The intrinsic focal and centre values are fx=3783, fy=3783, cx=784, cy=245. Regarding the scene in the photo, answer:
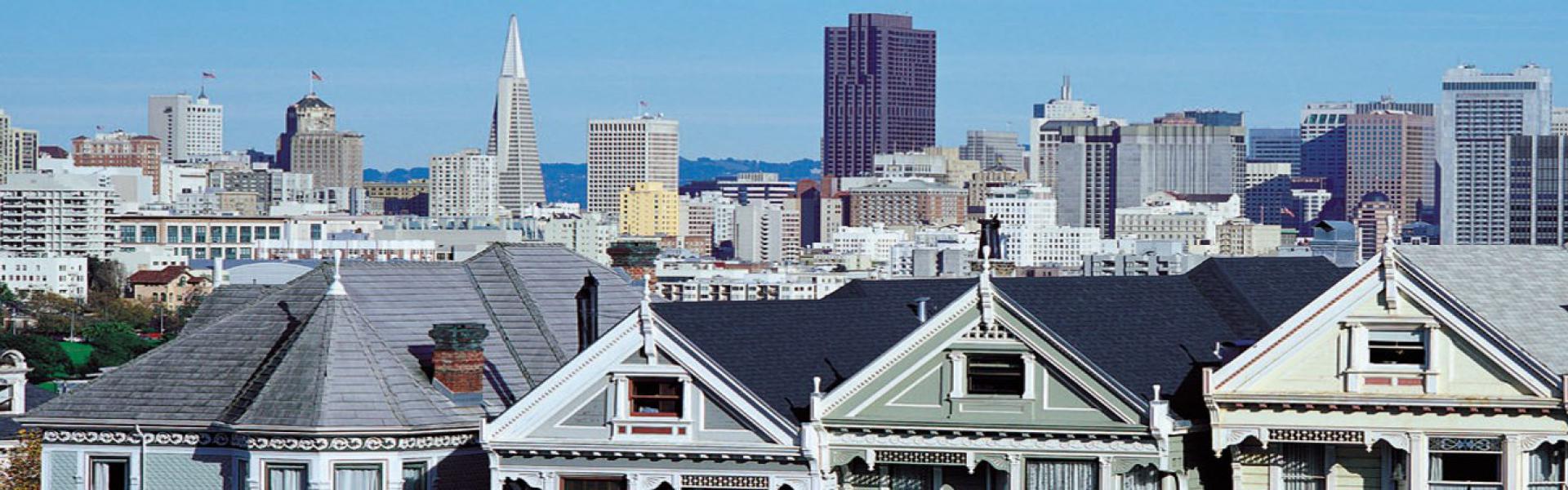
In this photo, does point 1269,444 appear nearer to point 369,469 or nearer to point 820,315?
point 820,315

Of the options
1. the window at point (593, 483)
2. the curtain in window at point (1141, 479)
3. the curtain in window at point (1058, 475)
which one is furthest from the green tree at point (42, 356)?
the curtain in window at point (1141, 479)

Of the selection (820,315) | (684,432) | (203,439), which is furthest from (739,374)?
(203,439)

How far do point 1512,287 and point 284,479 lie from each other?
11.3 metres

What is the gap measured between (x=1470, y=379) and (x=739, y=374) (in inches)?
254

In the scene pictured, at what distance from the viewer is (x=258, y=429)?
115 ft

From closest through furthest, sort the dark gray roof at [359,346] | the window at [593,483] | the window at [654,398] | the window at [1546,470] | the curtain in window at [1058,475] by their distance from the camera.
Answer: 1. the window at [1546,470]
2. the curtain in window at [1058,475]
3. the window at [654,398]
4. the window at [593,483]
5. the dark gray roof at [359,346]

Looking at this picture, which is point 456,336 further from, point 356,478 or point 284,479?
point 284,479

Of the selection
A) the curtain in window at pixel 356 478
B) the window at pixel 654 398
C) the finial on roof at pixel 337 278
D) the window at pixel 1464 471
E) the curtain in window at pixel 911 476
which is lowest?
the curtain in window at pixel 356 478

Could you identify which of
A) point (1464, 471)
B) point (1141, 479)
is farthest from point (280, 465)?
point (1464, 471)

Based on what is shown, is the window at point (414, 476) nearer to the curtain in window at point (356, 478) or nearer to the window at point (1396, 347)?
the curtain in window at point (356, 478)

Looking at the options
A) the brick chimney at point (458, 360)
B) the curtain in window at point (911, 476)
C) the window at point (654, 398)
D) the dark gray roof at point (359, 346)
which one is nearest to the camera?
the curtain in window at point (911, 476)

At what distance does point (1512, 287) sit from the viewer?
3366 cm

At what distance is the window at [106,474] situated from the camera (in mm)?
36812

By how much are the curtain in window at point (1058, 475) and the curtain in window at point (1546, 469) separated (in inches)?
147
